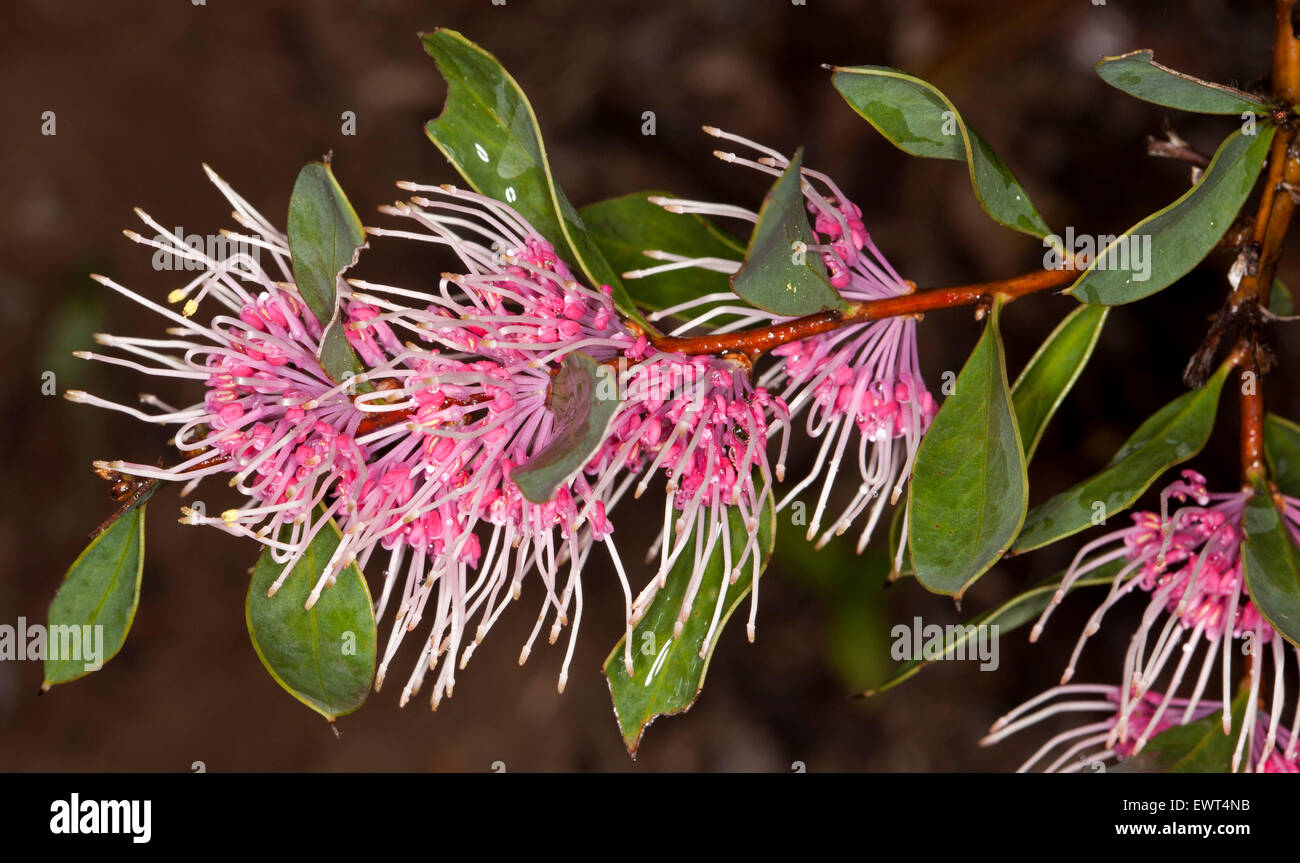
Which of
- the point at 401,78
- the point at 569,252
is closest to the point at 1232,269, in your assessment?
the point at 569,252

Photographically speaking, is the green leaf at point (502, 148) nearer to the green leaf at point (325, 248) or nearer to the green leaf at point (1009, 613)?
the green leaf at point (325, 248)

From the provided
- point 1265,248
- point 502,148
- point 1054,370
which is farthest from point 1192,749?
point 502,148

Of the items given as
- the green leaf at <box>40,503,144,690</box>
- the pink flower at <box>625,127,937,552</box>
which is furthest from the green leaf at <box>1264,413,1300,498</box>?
the green leaf at <box>40,503,144,690</box>

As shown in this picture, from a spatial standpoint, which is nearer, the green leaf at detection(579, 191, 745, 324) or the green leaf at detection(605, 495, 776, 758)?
the green leaf at detection(605, 495, 776, 758)

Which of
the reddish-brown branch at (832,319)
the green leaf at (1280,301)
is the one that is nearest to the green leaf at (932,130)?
the reddish-brown branch at (832,319)

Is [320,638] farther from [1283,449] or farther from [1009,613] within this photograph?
[1283,449]

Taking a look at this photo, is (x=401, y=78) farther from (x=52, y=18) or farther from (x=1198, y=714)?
A: (x=1198, y=714)

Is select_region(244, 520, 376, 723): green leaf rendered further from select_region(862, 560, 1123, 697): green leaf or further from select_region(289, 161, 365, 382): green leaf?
select_region(862, 560, 1123, 697): green leaf
